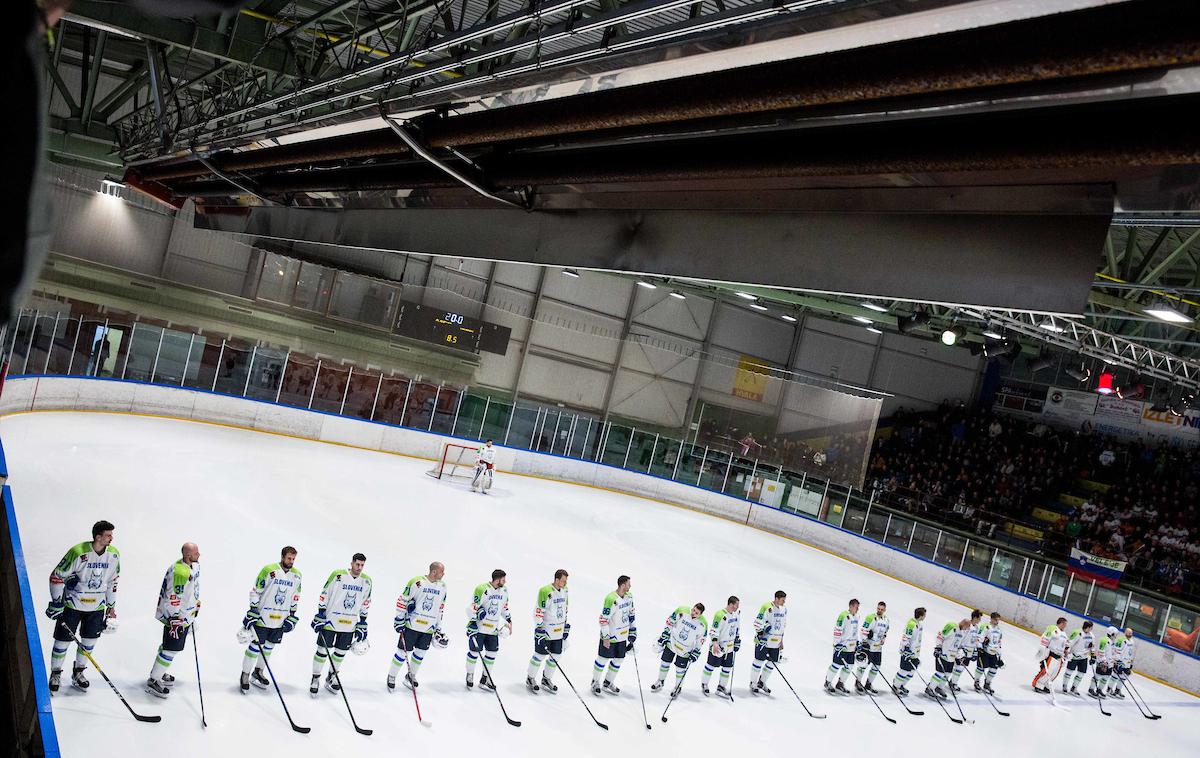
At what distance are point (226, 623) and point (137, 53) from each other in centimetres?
1402

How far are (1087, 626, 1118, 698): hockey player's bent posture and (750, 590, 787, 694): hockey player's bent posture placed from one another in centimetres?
780

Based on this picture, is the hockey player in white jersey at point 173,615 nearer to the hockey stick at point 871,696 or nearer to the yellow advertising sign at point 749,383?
the hockey stick at point 871,696

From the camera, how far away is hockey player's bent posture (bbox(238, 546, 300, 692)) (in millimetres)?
7668

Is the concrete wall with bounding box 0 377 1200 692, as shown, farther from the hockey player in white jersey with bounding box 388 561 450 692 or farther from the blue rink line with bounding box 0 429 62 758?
the hockey player in white jersey with bounding box 388 561 450 692

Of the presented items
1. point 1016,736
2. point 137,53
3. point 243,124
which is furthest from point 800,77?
point 137,53

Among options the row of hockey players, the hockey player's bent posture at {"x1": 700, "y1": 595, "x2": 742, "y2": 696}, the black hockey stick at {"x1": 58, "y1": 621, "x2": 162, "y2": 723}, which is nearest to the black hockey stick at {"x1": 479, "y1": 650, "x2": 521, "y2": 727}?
the hockey player's bent posture at {"x1": 700, "y1": 595, "x2": 742, "y2": 696}

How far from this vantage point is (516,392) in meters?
31.1

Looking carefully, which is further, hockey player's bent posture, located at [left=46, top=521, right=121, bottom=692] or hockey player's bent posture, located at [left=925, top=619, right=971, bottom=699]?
hockey player's bent posture, located at [left=925, top=619, right=971, bottom=699]

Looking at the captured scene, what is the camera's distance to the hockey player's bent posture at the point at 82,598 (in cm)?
685

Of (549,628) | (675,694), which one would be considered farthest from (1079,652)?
(549,628)

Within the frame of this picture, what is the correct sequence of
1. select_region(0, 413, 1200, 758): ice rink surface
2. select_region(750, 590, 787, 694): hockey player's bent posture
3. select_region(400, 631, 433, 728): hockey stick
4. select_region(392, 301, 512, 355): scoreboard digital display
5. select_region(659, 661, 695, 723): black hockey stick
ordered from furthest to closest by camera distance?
select_region(392, 301, 512, 355): scoreboard digital display < select_region(750, 590, 787, 694): hockey player's bent posture < select_region(659, 661, 695, 723): black hockey stick < select_region(400, 631, 433, 728): hockey stick < select_region(0, 413, 1200, 758): ice rink surface

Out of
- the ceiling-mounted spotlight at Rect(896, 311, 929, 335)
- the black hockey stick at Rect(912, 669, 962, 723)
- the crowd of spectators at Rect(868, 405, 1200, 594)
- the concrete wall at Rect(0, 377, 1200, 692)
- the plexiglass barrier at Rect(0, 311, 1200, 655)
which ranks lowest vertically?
the black hockey stick at Rect(912, 669, 962, 723)

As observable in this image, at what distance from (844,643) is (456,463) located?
1329 centimetres

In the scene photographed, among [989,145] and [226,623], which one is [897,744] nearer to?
[226,623]
